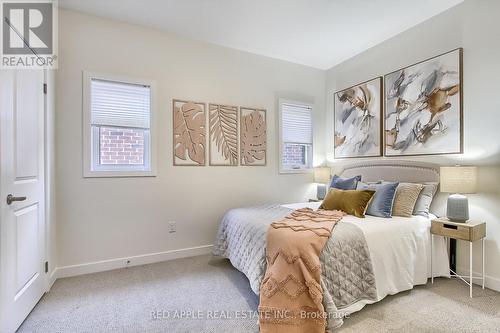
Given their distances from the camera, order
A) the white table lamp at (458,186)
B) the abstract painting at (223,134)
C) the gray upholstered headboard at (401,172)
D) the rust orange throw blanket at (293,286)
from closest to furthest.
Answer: the rust orange throw blanket at (293,286) → the white table lamp at (458,186) → the gray upholstered headboard at (401,172) → the abstract painting at (223,134)

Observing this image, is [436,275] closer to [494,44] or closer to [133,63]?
[494,44]

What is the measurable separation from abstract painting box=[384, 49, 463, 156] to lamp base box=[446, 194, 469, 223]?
570mm

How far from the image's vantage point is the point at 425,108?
289cm

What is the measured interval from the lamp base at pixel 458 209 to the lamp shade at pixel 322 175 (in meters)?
1.76

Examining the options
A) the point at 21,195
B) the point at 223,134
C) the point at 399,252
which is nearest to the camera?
the point at 21,195

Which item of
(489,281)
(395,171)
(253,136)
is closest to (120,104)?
(253,136)

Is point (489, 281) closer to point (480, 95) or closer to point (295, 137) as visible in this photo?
point (480, 95)

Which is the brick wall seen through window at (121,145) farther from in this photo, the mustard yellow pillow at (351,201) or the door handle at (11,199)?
the mustard yellow pillow at (351,201)

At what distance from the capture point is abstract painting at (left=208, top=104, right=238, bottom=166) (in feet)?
11.0

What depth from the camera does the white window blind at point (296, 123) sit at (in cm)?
398

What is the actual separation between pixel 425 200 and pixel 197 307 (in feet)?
8.57

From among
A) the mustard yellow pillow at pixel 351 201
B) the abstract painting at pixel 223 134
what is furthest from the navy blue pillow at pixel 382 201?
the abstract painting at pixel 223 134

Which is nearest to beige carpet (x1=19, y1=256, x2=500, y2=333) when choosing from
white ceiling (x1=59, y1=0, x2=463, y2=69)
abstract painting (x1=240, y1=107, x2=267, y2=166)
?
abstract painting (x1=240, y1=107, x2=267, y2=166)

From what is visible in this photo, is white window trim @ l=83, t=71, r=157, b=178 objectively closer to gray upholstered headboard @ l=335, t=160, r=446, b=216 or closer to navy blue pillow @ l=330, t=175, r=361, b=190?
navy blue pillow @ l=330, t=175, r=361, b=190
